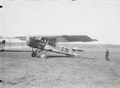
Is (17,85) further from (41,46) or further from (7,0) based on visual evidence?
(41,46)

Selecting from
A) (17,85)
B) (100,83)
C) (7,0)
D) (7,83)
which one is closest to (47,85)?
(17,85)

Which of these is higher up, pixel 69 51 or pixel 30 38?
pixel 30 38

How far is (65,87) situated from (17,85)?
163 cm

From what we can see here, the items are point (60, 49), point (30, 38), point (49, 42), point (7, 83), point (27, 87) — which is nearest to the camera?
point (27, 87)

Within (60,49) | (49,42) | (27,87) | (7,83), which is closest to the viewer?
(27,87)

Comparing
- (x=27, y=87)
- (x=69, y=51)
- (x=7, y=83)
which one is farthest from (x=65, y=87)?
(x=69, y=51)

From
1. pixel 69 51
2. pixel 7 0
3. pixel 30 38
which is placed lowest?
pixel 69 51

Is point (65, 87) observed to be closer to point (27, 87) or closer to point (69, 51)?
point (27, 87)

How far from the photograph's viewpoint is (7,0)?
557 cm

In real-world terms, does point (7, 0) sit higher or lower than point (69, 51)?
higher

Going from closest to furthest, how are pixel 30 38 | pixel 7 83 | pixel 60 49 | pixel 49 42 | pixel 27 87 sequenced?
1. pixel 27 87
2. pixel 7 83
3. pixel 30 38
4. pixel 49 42
5. pixel 60 49

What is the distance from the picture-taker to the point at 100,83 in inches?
239

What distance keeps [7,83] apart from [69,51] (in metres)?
15.2

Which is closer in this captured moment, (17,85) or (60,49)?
(17,85)
